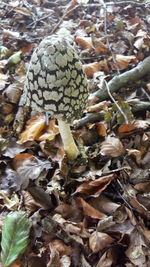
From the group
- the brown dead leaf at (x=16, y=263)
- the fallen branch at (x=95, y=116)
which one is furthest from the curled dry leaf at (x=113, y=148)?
the brown dead leaf at (x=16, y=263)

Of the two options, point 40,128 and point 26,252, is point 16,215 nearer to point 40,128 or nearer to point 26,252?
point 26,252

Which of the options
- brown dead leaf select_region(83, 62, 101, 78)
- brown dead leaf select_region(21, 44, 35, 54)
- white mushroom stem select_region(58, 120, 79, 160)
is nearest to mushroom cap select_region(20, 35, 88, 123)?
white mushroom stem select_region(58, 120, 79, 160)

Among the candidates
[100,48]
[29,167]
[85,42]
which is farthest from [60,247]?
[85,42]

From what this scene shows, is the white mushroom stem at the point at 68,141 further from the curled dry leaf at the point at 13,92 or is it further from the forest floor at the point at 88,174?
the curled dry leaf at the point at 13,92

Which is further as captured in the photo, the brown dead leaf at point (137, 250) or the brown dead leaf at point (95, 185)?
the brown dead leaf at point (95, 185)

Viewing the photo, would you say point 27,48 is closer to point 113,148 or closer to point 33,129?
point 33,129

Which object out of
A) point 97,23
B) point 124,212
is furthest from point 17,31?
point 124,212
